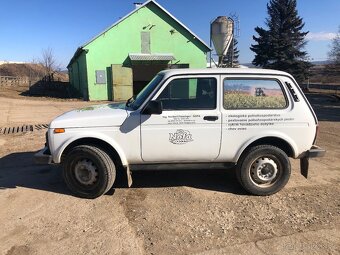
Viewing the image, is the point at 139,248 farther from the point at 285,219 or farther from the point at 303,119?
the point at 303,119

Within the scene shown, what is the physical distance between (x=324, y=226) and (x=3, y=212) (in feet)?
13.7

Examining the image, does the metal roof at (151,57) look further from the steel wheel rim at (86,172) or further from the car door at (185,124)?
the steel wheel rim at (86,172)

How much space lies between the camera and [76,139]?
5.33m

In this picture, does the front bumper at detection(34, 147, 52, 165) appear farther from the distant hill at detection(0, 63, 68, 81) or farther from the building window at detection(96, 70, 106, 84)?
the distant hill at detection(0, 63, 68, 81)

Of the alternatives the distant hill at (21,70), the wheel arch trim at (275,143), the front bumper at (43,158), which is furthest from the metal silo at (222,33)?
the distant hill at (21,70)

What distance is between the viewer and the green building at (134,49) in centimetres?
2500

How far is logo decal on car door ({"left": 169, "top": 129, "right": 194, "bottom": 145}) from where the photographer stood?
5355 millimetres

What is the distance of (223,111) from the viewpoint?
213 inches

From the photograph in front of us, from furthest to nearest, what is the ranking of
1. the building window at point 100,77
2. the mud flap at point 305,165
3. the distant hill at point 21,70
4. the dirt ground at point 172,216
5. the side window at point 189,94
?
the distant hill at point 21,70, the building window at point 100,77, the mud flap at point 305,165, the side window at point 189,94, the dirt ground at point 172,216

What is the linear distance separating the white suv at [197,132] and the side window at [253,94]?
0.6 inches

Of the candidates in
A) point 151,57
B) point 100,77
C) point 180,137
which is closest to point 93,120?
point 180,137

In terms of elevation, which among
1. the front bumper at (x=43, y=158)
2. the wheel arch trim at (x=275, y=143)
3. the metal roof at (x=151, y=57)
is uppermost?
the metal roof at (x=151, y=57)

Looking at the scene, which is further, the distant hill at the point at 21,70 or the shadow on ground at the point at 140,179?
the distant hill at the point at 21,70

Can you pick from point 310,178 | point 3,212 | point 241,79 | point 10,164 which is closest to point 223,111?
point 241,79
